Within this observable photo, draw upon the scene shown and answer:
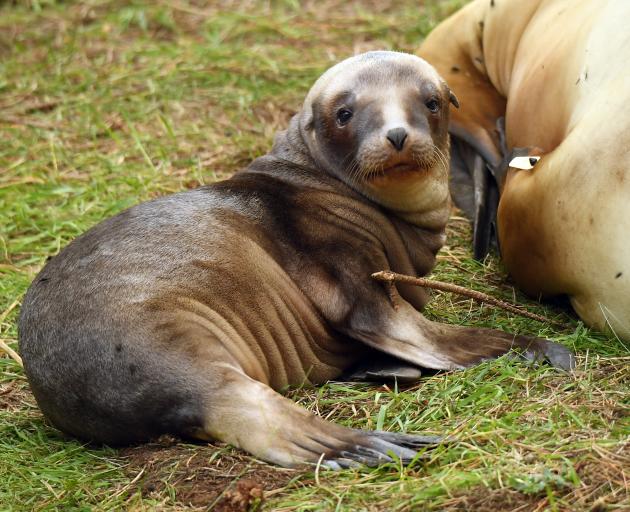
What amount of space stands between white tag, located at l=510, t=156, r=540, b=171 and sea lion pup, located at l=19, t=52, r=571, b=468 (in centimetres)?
31

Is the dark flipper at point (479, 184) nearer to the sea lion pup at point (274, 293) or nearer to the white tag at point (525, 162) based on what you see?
the white tag at point (525, 162)

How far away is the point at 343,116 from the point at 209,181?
1793mm

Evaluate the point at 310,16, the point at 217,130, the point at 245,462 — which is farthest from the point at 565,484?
the point at 310,16

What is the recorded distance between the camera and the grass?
10.5 ft

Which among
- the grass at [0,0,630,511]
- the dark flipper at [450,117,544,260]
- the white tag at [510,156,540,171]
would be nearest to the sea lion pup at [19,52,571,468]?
the grass at [0,0,630,511]

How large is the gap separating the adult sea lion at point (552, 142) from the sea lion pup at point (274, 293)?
1.07 feet

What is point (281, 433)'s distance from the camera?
3420mm

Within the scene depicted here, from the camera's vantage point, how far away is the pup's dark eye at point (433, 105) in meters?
4.40

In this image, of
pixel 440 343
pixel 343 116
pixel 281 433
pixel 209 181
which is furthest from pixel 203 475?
pixel 209 181

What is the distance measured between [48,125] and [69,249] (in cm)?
307

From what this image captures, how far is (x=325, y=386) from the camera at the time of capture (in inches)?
162

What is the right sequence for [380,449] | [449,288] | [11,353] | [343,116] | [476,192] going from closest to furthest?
[380,449] < [449,288] < [343,116] < [11,353] < [476,192]

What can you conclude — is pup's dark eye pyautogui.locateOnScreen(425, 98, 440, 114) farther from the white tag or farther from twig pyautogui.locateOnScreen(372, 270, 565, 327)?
twig pyautogui.locateOnScreen(372, 270, 565, 327)

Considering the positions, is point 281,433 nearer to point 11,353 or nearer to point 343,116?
point 343,116
